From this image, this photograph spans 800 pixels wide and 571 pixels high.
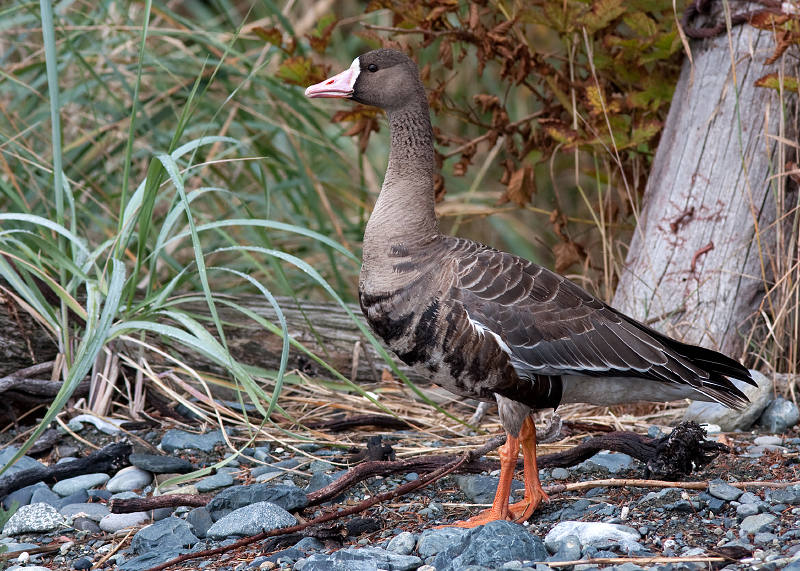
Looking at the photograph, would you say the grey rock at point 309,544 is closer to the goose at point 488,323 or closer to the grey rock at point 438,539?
the grey rock at point 438,539

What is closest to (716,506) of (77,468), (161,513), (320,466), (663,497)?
(663,497)

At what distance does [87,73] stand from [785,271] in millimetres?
4668

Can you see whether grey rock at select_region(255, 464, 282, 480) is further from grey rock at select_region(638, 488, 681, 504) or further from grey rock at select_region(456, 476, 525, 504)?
grey rock at select_region(638, 488, 681, 504)

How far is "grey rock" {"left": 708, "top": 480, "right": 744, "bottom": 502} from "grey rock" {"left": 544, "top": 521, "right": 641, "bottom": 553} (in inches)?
17.1

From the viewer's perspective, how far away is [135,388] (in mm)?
4086

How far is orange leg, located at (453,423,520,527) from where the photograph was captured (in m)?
3.05

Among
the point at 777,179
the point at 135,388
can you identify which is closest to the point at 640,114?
the point at 777,179

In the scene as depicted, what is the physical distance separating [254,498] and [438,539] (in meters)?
0.79

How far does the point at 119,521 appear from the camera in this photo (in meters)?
3.12

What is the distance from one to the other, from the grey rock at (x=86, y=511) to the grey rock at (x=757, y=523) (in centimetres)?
231

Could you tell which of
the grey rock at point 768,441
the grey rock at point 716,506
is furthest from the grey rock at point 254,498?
the grey rock at point 768,441

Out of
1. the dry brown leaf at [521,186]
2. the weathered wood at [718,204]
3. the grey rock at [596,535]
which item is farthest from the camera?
the dry brown leaf at [521,186]

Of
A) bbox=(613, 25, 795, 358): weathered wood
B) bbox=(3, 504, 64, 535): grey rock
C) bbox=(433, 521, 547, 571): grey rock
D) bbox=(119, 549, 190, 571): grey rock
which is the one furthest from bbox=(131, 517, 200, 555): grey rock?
bbox=(613, 25, 795, 358): weathered wood

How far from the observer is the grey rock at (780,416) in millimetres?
3898
